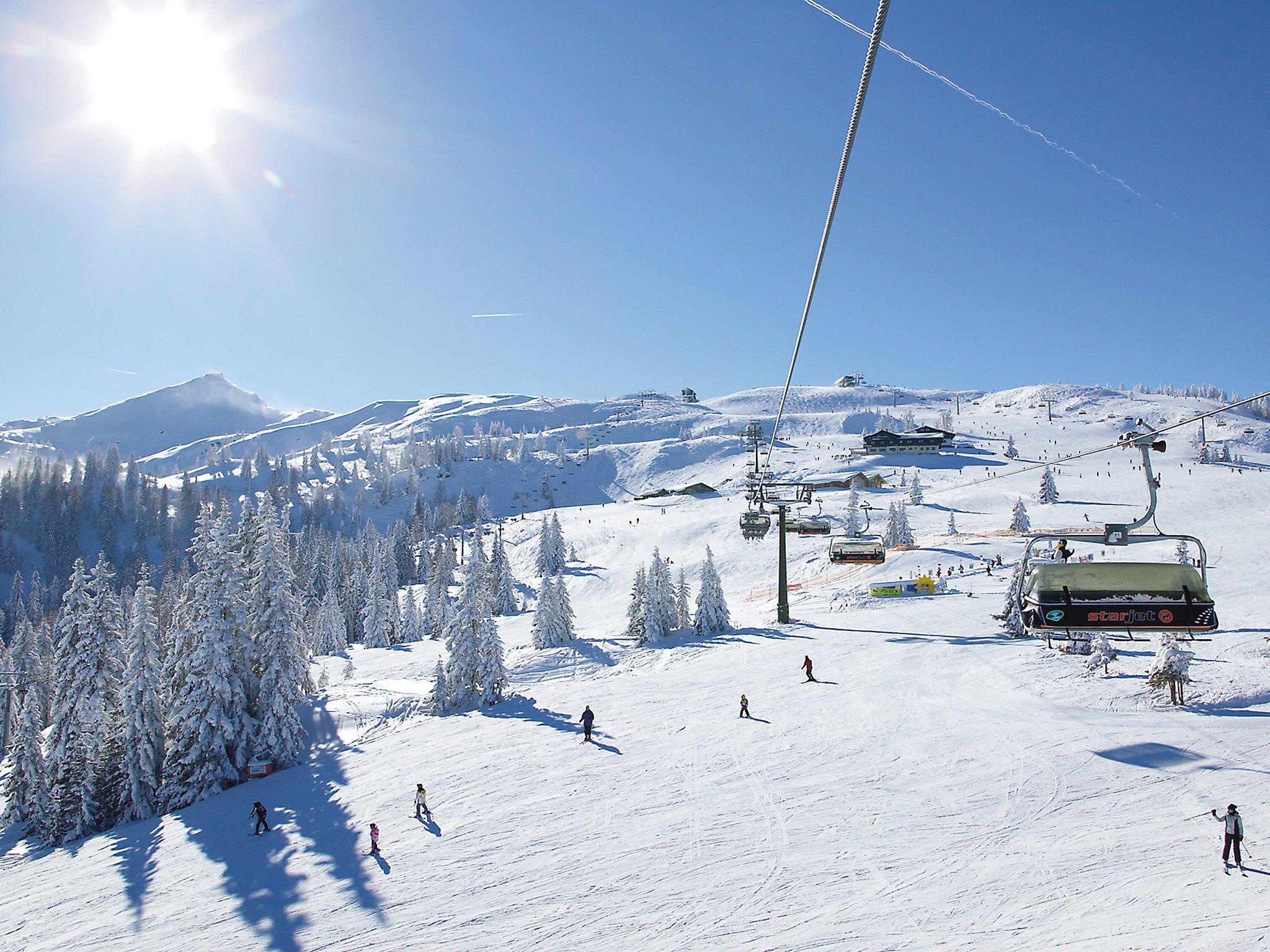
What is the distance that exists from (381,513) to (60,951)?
15935cm

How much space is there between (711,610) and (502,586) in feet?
98.0

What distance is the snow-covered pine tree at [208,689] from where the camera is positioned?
2555 cm

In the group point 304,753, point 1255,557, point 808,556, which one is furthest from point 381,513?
point 1255,557

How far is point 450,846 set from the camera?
1502 cm

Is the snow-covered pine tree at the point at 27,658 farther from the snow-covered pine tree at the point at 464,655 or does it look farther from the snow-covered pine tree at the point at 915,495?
the snow-covered pine tree at the point at 915,495

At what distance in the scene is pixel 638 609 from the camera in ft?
129

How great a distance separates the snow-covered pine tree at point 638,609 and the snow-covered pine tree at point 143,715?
22720 millimetres

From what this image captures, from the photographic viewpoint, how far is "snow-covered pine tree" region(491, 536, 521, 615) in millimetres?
Result: 61906

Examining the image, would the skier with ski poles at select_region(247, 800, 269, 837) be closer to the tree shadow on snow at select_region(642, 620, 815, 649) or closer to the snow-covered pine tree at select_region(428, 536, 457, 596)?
the tree shadow on snow at select_region(642, 620, 815, 649)

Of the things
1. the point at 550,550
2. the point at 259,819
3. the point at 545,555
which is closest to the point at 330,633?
the point at 545,555

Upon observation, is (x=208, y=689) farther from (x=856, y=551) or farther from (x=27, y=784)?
(x=856, y=551)

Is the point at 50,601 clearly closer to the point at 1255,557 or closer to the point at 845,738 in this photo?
the point at 845,738

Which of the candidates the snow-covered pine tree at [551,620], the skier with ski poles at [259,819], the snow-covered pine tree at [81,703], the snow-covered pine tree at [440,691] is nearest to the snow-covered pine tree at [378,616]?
the snow-covered pine tree at [551,620]

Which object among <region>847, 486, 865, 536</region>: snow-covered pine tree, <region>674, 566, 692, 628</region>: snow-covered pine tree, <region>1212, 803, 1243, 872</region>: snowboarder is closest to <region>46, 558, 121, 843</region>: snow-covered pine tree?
<region>674, 566, 692, 628</region>: snow-covered pine tree
